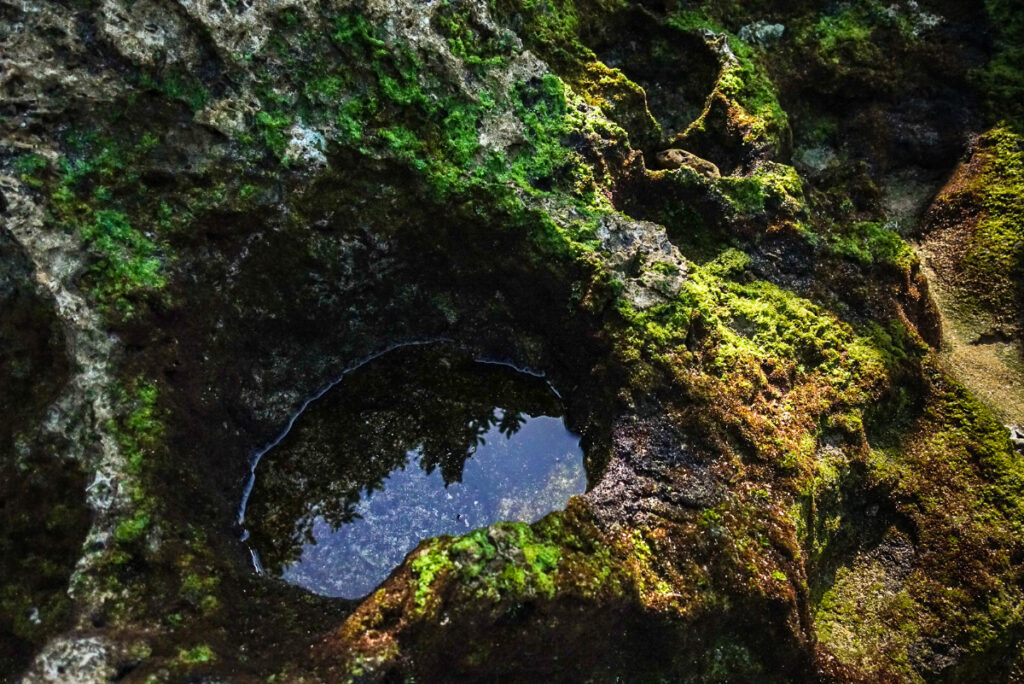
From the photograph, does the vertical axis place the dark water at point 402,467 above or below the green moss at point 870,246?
below

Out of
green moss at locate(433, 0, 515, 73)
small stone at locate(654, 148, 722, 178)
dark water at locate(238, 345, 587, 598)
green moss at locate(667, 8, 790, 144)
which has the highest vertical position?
green moss at locate(667, 8, 790, 144)

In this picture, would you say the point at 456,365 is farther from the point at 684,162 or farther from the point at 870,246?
the point at 870,246

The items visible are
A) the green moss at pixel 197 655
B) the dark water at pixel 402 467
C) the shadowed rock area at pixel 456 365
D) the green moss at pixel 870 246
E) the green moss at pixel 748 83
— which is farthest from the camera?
the green moss at pixel 748 83

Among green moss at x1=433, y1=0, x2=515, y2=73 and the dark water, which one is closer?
the dark water

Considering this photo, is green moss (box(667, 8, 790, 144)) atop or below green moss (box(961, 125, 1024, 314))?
atop

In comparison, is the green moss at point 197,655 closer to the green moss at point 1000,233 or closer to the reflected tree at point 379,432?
the reflected tree at point 379,432

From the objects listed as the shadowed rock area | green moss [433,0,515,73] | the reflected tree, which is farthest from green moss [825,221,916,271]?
green moss [433,0,515,73]

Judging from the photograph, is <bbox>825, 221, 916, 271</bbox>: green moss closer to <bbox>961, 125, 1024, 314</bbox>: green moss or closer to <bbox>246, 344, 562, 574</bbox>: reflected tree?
<bbox>961, 125, 1024, 314</bbox>: green moss

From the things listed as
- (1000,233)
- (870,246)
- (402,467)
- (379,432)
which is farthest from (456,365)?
(1000,233)

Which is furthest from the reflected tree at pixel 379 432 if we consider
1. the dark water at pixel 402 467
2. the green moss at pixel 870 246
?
the green moss at pixel 870 246
